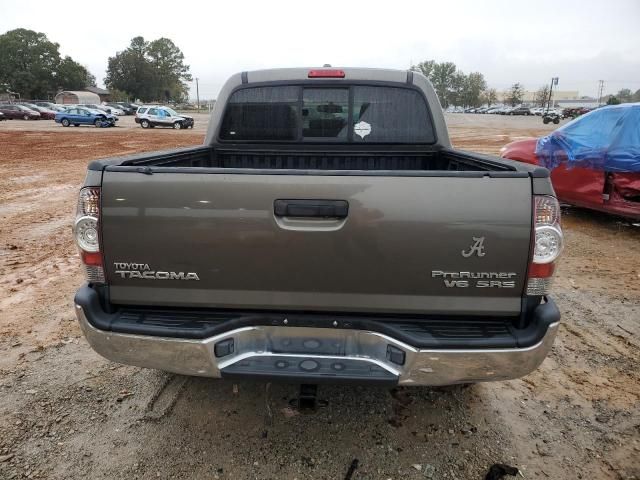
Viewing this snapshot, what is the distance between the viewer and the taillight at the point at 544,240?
2160 millimetres

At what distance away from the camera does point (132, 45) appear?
10431 cm

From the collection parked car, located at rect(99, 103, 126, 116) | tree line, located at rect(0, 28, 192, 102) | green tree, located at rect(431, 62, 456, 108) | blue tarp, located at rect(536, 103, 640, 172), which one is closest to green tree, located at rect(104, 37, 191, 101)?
tree line, located at rect(0, 28, 192, 102)

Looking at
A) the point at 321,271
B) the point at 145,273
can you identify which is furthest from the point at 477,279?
the point at 145,273

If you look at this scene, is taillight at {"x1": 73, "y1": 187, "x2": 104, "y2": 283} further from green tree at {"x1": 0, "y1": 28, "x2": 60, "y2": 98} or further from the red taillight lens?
green tree at {"x1": 0, "y1": 28, "x2": 60, "y2": 98}

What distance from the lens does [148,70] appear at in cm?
10000

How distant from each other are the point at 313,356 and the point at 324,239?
0.59 m

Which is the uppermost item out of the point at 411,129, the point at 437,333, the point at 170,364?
the point at 411,129

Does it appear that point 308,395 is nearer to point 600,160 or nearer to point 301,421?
point 301,421

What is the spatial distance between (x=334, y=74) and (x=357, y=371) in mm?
2584

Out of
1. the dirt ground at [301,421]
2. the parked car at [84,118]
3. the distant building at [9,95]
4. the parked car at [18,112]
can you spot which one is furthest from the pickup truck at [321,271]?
the distant building at [9,95]

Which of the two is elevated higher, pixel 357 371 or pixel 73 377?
pixel 357 371

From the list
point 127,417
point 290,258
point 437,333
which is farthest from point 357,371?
point 127,417

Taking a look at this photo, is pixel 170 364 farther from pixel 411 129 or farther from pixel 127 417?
pixel 411 129

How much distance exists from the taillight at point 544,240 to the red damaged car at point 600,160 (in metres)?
5.47
